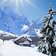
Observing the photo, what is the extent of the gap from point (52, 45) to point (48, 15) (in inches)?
121

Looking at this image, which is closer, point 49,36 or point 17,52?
point 49,36

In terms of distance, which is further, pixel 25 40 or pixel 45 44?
pixel 25 40

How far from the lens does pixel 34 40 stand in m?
80.1

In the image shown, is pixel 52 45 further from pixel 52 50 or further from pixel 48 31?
pixel 48 31

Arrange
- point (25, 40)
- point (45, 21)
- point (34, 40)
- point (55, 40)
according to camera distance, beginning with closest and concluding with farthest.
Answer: point (55, 40), point (45, 21), point (25, 40), point (34, 40)

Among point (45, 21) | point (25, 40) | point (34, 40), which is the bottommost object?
point (45, 21)

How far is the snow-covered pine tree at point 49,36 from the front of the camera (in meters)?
14.6

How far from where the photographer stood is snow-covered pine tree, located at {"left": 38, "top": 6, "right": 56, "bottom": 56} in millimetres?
Result: 14584

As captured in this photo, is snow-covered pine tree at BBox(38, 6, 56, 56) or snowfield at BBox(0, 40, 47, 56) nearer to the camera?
snow-covered pine tree at BBox(38, 6, 56, 56)

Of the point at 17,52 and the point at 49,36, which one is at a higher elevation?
the point at 49,36

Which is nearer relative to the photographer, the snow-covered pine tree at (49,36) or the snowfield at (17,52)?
the snow-covered pine tree at (49,36)

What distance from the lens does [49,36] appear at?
15.1 metres

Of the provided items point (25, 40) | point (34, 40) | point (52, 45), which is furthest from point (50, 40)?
point (34, 40)

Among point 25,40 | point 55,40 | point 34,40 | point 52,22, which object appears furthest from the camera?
point 34,40
